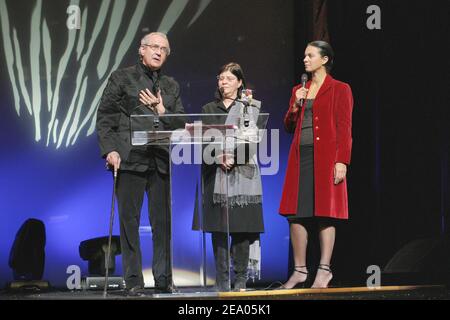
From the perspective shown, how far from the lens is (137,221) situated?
5637 mm

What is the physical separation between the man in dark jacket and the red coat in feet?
3.37

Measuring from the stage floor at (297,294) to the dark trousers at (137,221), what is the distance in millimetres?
149

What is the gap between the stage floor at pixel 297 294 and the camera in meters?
5.16

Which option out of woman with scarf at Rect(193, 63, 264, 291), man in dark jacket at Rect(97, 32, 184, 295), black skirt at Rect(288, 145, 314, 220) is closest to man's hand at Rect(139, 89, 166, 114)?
man in dark jacket at Rect(97, 32, 184, 295)

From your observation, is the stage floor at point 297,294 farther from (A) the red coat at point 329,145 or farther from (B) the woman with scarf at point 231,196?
(A) the red coat at point 329,145

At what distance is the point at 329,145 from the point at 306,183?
0.31 meters

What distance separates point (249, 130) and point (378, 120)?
5.88ft

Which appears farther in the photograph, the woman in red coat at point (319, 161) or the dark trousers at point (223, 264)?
the woman in red coat at point (319, 161)

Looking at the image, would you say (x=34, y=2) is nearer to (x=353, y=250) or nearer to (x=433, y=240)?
(x=353, y=250)

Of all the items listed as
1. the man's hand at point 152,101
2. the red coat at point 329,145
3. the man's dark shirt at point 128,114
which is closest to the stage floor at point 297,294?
the red coat at point 329,145

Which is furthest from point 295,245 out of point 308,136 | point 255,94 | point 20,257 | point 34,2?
point 34,2

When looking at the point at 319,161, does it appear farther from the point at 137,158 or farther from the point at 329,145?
the point at 137,158

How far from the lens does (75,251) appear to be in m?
7.18

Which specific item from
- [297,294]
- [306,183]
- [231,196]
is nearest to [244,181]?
[231,196]
